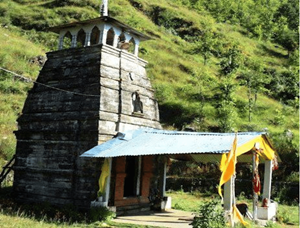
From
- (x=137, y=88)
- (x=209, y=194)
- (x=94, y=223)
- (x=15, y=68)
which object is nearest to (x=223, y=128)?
(x=209, y=194)

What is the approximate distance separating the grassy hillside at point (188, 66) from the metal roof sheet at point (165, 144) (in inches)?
425

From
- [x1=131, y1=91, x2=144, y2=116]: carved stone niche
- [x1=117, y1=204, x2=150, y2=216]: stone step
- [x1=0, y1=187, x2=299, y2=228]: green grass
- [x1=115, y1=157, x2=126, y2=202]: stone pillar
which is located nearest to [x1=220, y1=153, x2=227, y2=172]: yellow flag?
[x1=0, y1=187, x2=299, y2=228]: green grass

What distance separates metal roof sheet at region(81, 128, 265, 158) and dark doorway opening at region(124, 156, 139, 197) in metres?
1.81

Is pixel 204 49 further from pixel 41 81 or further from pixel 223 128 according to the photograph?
pixel 41 81

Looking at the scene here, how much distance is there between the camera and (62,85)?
14.1 m

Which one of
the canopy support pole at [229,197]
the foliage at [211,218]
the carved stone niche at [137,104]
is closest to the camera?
the foliage at [211,218]

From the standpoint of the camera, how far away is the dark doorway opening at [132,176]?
47.8 feet

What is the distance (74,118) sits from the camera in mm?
13180

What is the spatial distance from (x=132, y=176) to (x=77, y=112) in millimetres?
3602

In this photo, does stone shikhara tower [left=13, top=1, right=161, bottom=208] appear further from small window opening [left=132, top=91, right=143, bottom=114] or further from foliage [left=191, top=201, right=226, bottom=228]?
foliage [left=191, top=201, right=226, bottom=228]

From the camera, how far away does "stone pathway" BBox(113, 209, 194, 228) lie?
38.4 ft

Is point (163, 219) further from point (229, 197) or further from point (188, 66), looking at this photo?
point (188, 66)

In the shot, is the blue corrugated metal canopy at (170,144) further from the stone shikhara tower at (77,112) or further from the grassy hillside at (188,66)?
the grassy hillside at (188,66)

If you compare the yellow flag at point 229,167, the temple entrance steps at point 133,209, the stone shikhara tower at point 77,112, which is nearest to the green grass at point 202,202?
the temple entrance steps at point 133,209
